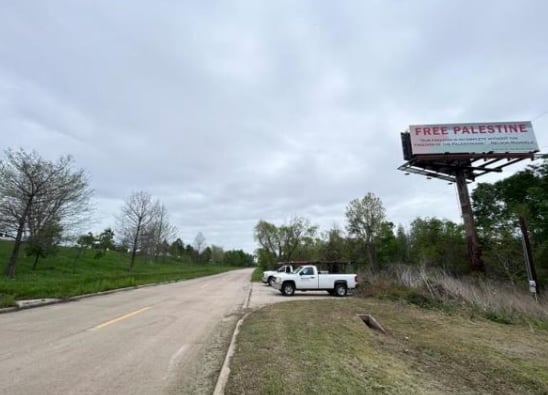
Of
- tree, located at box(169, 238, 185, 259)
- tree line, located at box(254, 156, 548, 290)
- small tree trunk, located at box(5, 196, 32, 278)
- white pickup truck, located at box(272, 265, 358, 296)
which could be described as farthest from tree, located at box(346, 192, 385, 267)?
tree, located at box(169, 238, 185, 259)

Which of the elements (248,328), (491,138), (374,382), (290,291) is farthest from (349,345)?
(491,138)

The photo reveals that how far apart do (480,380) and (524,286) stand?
19.6 meters

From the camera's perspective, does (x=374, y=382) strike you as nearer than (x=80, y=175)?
Yes

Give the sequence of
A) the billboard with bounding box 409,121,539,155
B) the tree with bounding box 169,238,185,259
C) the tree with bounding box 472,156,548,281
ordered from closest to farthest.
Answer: the tree with bounding box 472,156,548,281, the billboard with bounding box 409,121,539,155, the tree with bounding box 169,238,185,259

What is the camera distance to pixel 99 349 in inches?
259

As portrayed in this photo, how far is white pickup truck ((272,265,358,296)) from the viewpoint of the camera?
2156cm

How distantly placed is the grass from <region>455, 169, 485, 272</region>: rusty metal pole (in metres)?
19.3

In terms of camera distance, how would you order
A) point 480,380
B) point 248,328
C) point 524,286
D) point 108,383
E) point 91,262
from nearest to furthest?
point 108,383
point 480,380
point 248,328
point 524,286
point 91,262

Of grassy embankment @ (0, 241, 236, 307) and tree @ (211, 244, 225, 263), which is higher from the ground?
tree @ (211, 244, 225, 263)

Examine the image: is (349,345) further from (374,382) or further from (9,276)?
(9,276)

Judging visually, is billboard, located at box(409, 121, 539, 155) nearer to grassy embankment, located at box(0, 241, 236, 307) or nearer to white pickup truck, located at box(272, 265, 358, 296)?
white pickup truck, located at box(272, 265, 358, 296)

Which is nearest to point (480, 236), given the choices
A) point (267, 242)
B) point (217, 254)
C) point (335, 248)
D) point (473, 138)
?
point (473, 138)

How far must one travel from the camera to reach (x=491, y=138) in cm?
2812

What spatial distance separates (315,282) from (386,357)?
15.8 metres
